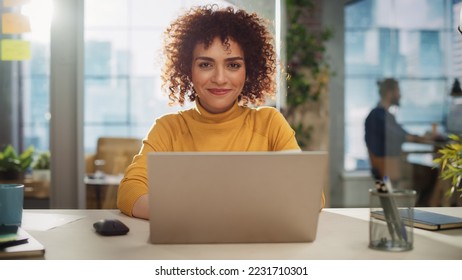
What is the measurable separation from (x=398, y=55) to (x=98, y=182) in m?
2.94

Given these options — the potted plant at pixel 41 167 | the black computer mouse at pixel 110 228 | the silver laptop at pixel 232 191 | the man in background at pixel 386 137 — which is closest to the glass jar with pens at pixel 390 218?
the silver laptop at pixel 232 191

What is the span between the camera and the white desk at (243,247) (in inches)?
51.7

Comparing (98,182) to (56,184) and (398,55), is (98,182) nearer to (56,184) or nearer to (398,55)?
(56,184)

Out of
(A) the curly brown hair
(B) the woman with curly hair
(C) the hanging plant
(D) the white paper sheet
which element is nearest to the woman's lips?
(B) the woman with curly hair

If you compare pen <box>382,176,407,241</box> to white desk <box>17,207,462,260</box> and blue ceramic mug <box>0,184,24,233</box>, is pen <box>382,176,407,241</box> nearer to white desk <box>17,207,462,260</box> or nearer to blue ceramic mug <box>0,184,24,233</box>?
white desk <box>17,207,462,260</box>

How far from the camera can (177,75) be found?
2477 millimetres

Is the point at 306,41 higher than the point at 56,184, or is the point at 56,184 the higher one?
the point at 306,41

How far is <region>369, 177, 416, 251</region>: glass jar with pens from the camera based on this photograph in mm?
1332

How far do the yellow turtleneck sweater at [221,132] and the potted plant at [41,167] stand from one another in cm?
196

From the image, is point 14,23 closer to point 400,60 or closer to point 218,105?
point 218,105

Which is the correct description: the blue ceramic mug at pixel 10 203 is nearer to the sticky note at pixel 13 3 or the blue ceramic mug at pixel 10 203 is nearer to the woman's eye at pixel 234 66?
the woman's eye at pixel 234 66

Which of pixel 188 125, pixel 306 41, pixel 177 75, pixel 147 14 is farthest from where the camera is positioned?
pixel 306 41

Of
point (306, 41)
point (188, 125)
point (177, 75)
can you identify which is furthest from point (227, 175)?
point (306, 41)

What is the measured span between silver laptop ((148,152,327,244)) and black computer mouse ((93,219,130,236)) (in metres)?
0.18
